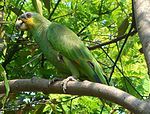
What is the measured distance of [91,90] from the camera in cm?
113

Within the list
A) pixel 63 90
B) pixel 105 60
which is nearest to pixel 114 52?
pixel 105 60

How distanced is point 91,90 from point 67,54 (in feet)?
2.03

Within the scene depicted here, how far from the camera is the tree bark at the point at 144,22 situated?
112 cm

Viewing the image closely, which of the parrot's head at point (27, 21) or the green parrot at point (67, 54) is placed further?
the parrot's head at point (27, 21)

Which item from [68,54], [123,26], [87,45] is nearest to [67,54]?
[68,54]

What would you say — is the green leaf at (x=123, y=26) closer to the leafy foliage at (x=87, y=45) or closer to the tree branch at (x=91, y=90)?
the leafy foliage at (x=87, y=45)

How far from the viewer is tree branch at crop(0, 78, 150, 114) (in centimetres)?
98

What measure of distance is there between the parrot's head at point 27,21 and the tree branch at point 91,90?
533mm

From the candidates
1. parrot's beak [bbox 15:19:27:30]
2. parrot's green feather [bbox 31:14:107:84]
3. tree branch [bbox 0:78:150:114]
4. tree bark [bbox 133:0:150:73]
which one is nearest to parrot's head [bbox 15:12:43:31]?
parrot's beak [bbox 15:19:27:30]

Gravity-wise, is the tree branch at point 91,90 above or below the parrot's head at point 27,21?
below

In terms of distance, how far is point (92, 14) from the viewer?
8.27 ft

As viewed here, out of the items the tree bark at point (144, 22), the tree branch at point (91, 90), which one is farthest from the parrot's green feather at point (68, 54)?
the tree bark at point (144, 22)

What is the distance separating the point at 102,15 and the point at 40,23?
78 centimetres

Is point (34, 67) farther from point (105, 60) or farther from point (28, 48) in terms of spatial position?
point (105, 60)
